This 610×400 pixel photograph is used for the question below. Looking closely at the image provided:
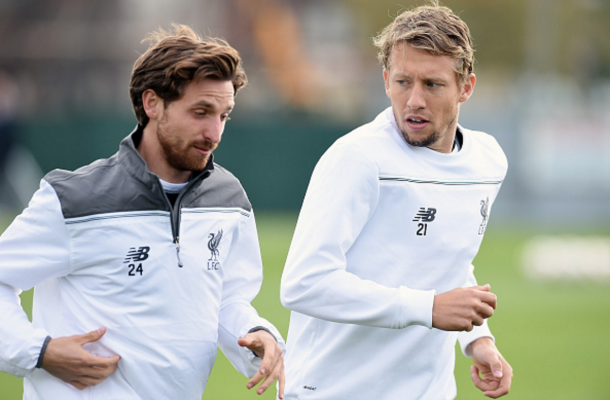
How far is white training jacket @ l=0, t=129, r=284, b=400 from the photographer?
3.47 metres

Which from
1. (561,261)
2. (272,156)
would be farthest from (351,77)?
(561,261)

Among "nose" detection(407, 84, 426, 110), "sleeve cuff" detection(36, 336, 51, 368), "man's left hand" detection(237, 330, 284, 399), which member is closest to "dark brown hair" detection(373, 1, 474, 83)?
"nose" detection(407, 84, 426, 110)

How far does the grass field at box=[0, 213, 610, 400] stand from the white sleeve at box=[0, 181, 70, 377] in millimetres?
1398

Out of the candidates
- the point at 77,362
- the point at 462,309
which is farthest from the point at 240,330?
the point at 462,309

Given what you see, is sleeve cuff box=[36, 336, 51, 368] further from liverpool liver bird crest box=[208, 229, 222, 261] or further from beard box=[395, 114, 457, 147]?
beard box=[395, 114, 457, 147]

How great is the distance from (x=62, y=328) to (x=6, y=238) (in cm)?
40

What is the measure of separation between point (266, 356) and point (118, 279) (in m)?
0.63

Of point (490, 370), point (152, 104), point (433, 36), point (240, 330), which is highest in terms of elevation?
point (433, 36)

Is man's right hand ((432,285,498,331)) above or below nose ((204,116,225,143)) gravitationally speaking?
below

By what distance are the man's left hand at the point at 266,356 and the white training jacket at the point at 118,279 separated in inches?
3.9

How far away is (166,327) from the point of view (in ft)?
11.9

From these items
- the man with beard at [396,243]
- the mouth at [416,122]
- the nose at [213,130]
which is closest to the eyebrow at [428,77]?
the man with beard at [396,243]

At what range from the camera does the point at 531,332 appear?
11555mm

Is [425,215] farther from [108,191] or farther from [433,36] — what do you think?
[108,191]
